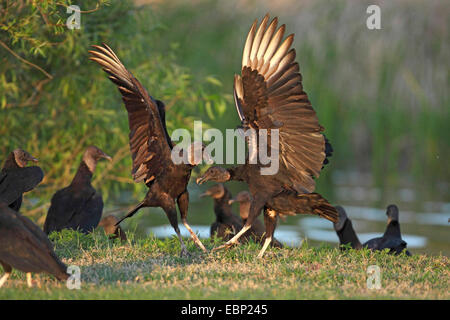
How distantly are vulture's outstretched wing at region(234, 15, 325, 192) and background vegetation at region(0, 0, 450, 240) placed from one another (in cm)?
414

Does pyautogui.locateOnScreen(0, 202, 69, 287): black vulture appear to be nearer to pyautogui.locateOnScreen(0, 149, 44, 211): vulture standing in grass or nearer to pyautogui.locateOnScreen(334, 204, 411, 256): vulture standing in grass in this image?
pyautogui.locateOnScreen(0, 149, 44, 211): vulture standing in grass

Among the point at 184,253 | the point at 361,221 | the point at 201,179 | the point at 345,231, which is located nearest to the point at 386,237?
the point at 345,231

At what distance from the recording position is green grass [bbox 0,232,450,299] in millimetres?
4637

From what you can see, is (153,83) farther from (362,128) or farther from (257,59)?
(362,128)

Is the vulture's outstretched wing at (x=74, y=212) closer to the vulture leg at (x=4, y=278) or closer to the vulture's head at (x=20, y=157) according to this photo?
the vulture's head at (x=20, y=157)

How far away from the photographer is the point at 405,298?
15.3 ft

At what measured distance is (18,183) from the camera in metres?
5.72

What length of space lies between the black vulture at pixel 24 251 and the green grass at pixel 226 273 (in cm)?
14

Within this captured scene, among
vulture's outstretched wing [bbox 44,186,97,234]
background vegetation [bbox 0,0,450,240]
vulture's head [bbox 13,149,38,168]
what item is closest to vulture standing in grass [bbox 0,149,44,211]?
vulture's head [bbox 13,149,38,168]

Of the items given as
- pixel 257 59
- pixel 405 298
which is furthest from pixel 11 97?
pixel 405 298

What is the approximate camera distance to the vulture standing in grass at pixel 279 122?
559 centimetres
